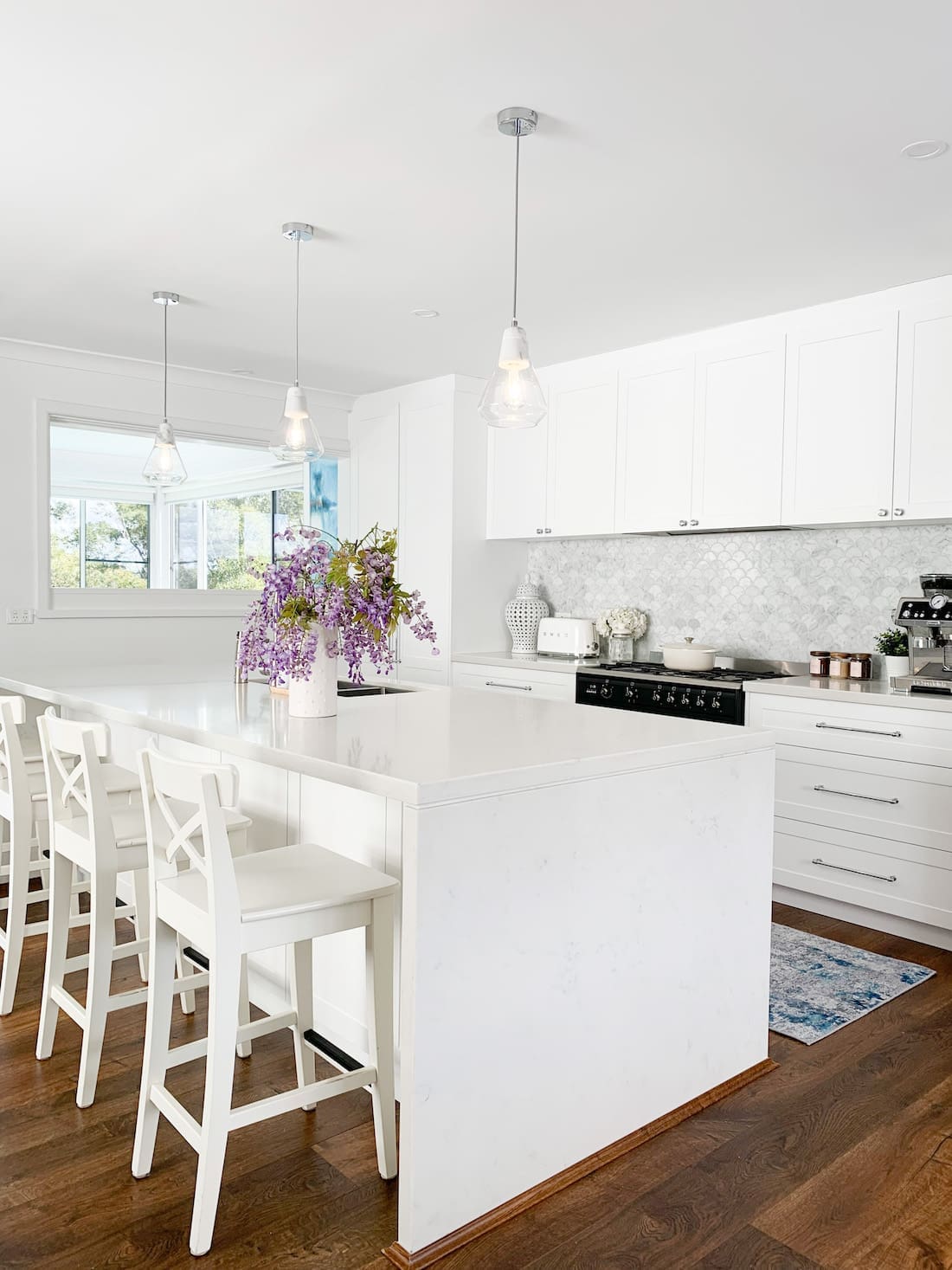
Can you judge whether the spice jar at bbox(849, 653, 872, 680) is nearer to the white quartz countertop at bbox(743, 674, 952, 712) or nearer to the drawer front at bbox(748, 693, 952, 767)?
the white quartz countertop at bbox(743, 674, 952, 712)

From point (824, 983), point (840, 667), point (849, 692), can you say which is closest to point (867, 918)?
point (824, 983)

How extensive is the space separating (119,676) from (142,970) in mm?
1154

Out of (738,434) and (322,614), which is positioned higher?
(738,434)

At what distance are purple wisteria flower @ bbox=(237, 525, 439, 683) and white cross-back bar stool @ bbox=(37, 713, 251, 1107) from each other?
0.45 meters

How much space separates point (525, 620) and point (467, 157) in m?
3.08

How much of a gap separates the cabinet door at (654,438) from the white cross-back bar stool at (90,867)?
9.08 feet

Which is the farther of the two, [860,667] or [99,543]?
[99,543]

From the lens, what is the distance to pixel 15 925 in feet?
9.18

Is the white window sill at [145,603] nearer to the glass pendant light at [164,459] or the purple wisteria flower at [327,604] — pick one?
the glass pendant light at [164,459]

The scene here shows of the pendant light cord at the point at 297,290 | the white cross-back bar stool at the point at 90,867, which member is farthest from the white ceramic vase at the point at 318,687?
the pendant light cord at the point at 297,290

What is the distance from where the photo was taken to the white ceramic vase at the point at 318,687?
8.39 ft

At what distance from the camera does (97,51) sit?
7.16 ft

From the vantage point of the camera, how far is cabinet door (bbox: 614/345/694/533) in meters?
4.46

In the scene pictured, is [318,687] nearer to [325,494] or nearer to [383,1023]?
[383,1023]
